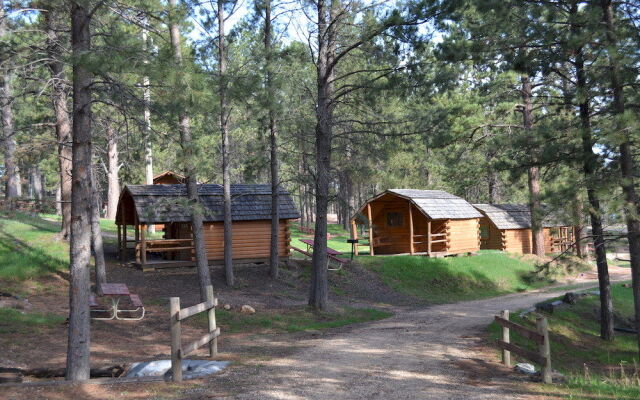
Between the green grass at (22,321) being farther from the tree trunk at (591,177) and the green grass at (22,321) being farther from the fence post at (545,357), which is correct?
the tree trunk at (591,177)

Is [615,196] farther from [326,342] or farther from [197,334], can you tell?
[197,334]

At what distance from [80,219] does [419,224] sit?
79.7ft

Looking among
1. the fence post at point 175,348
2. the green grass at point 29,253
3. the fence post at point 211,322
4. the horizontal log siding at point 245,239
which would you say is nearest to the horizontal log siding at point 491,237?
the horizontal log siding at point 245,239

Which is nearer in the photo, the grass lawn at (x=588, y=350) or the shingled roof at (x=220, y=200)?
the grass lawn at (x=588, y=350)

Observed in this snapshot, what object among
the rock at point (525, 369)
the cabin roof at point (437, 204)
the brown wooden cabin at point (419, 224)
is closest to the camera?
the rock at point (525, 369)

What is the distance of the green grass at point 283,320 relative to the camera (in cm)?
1386

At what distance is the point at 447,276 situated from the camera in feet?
79.7

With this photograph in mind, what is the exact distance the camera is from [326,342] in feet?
38.5

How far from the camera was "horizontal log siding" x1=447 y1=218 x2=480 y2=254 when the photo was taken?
94.8ft

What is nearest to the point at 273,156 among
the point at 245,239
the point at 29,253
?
the point at 245,239

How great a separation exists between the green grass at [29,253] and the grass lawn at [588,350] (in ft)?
46.8

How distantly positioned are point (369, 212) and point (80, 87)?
22.5 meters

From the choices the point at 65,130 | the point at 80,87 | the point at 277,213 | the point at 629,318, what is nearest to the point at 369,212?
the point at 277,213

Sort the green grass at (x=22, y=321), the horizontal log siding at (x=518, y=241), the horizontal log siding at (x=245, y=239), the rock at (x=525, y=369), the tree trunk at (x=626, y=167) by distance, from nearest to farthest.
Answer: the rock at (x=525, y=369) < the tree trunk at (x=626, y=167) < the green grass at (x=22, y=321) < the horizontal log siding at (x=245, y=239) < the horizontal log siding at (x=518, y=241)
